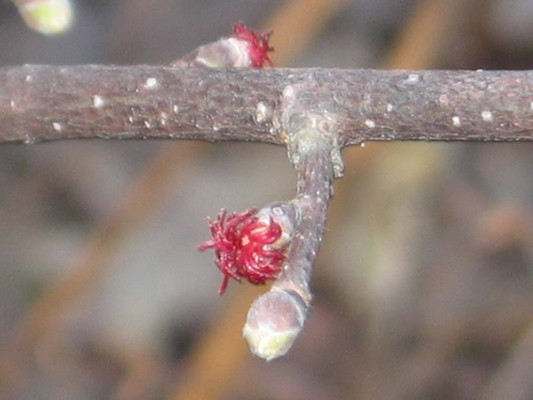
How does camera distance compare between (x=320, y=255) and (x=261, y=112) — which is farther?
(x=320, y=255)

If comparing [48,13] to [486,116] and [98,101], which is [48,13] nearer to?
[98,101]

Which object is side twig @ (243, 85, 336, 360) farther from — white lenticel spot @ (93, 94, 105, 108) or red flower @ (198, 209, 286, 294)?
white lenticel spot @ (93, 94, 105, 108)

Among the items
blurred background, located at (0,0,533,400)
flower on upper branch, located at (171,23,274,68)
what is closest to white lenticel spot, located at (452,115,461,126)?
flower on upper branch, located at (171,23,274,68)

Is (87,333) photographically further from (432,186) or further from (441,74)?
(441,74)

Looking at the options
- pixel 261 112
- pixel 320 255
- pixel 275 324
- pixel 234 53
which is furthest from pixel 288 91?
pixel 320 255

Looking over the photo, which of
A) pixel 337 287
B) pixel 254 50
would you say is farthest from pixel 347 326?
pixel 254 50

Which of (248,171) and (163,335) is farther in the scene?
(248,171)
